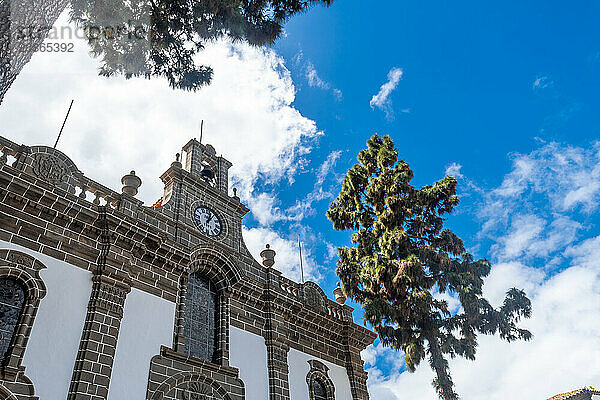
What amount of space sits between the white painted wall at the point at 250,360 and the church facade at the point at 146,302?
36 millimetres

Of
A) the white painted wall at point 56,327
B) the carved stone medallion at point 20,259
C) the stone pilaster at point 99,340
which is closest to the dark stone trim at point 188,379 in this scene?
the stone pilaster at point 99,340

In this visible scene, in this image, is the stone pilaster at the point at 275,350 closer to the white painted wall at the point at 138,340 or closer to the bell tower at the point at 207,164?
the white painted wall at the point at 138,340

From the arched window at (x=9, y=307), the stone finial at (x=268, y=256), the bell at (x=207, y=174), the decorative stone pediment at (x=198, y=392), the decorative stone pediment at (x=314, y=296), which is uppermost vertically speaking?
the bell at (x=207, y=174)

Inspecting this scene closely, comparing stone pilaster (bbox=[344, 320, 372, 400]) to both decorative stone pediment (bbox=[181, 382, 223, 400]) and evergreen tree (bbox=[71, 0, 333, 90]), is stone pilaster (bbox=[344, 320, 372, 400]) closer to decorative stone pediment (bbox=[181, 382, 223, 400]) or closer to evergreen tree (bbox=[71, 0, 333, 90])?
decorative stone pediment (bbox=[181, 382, 223, 400])

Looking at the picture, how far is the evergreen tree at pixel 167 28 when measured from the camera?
405 inches

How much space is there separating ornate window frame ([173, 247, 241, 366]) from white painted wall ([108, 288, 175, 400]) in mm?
516

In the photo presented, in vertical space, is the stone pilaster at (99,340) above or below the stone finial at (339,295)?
below

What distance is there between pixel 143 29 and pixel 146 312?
21.5ft

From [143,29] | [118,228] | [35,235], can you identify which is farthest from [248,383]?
[143,29]

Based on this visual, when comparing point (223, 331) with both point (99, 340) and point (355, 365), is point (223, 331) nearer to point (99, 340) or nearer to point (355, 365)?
point (99, 340)

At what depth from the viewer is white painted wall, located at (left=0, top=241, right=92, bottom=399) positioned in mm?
8648

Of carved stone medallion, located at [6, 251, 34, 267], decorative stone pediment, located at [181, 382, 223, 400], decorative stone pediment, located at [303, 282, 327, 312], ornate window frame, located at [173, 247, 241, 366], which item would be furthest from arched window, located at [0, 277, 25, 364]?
decorative stone pediment, located at [303, 282, 327, 312]

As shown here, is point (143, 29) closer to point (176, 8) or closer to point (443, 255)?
point (176, 8)

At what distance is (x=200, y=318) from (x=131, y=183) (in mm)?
4136
